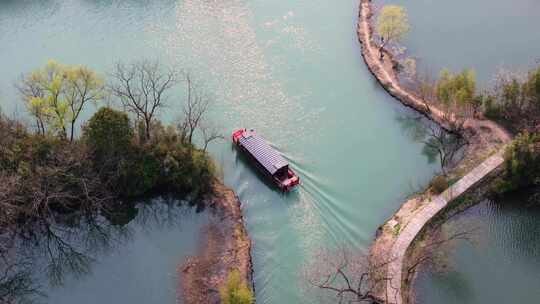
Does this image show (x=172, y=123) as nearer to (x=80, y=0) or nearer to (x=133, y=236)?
(x=133, y=236)

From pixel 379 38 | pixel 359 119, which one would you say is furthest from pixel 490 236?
pixel 379 38

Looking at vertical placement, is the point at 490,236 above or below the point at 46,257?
above

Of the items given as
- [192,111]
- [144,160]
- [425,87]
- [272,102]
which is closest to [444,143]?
[425,87]

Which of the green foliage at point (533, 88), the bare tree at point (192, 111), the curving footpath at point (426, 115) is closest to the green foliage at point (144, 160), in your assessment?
the bare tree at point (192, 111)

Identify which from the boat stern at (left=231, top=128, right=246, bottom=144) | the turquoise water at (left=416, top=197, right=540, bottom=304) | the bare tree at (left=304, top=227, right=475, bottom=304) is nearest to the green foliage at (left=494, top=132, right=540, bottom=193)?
the turquoise water at (left=416, top=197, right=540, bottom=304)

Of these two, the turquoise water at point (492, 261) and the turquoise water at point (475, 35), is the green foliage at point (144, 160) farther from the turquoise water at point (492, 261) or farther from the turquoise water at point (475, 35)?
the turquoise water at point (475, 35)

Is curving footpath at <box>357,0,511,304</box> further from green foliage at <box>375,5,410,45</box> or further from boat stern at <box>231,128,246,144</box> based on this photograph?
boat stern at <box>231,128,246,144</box>
